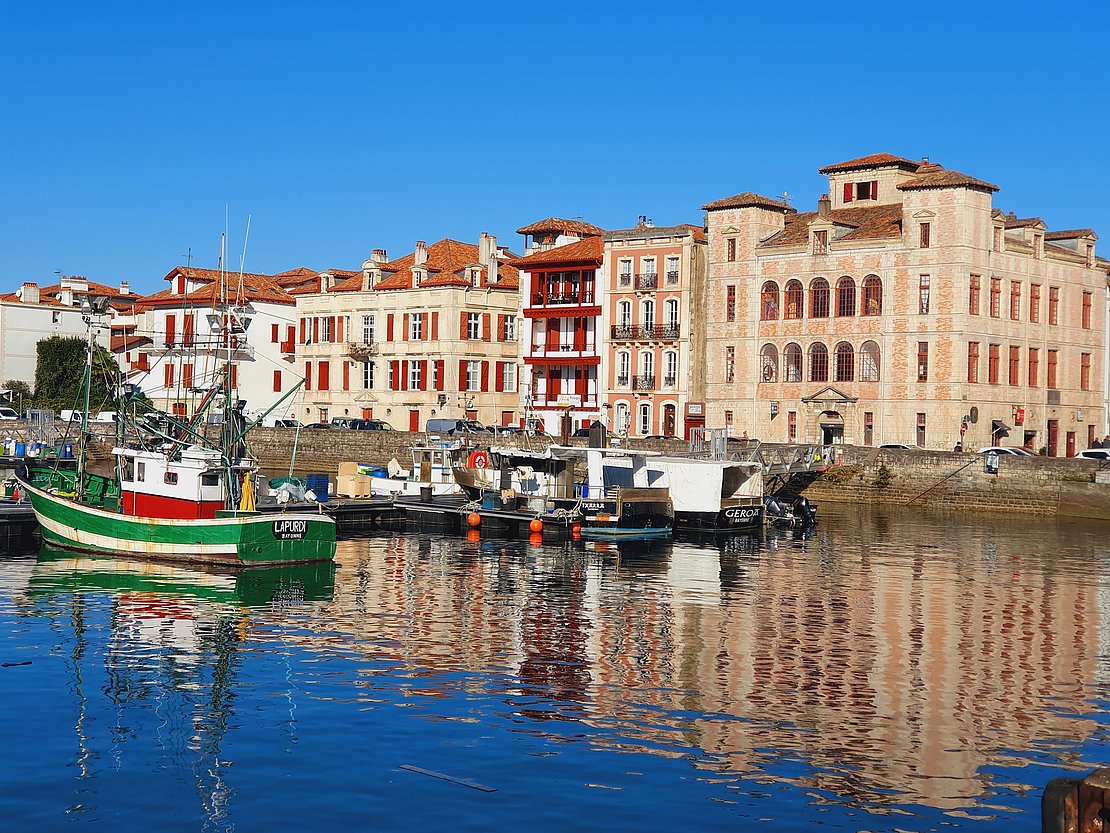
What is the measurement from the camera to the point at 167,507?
4562 centimetres

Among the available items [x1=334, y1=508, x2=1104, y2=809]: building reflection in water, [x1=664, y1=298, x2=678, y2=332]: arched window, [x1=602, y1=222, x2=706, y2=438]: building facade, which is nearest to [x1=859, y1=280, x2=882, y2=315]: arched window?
[x1=602, y1=222, x2=706, y2=438]: building facade

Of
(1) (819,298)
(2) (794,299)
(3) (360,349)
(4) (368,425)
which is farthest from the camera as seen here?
(3) (360,349)

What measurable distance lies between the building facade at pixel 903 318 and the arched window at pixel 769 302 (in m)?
0.09

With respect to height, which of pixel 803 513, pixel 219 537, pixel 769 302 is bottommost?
pixel 219 537

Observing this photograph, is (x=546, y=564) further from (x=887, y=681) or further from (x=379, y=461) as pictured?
(x=379, y=461)

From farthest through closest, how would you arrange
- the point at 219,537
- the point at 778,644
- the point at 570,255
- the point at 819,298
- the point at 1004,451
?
the point at 570,255 → the point at 819,298 → the point at 1004,451 → the point at 219,537 → the point at 778,644

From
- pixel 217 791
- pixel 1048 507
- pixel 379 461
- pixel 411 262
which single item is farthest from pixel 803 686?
pixel 411 262

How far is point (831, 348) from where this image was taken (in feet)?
281

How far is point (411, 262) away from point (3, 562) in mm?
64857

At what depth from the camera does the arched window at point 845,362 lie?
3337 inches

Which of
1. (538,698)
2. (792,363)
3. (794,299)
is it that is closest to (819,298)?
(794,299)

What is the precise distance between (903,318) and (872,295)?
95.0 inches

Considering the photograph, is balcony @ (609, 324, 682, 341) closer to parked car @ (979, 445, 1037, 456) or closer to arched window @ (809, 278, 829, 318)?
arched window @ (809, 278, 829, 318)

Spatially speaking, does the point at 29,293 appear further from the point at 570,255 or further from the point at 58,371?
the point at 570,255
